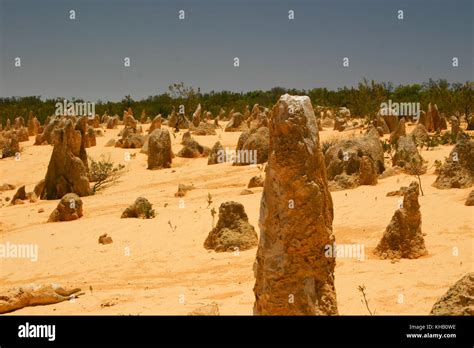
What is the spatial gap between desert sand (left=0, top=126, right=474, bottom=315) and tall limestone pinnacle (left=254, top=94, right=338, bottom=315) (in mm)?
1436

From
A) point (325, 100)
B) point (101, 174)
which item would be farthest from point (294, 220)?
point (325, 100)

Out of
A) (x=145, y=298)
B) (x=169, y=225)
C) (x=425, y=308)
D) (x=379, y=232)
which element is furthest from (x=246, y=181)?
(x=425, y=308)

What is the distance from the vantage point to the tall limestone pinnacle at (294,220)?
5.03m

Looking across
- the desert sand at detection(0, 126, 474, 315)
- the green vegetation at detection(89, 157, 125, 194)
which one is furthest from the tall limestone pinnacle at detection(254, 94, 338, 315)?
the green vegetation at detection(89, 157, 125, 194)

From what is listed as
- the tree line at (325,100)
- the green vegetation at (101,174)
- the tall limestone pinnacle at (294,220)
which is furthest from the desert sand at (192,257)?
the tree line at (325,100)

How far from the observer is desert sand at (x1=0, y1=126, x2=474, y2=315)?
7133 millimetres

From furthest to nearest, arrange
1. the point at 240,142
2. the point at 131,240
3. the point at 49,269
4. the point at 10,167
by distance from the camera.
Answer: the point at 10,167 → the point at 240,142 → the point at 131,240 → the point at 49,269

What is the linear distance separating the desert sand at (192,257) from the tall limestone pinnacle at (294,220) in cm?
144

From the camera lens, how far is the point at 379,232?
951cm

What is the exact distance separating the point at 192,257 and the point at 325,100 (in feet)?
111

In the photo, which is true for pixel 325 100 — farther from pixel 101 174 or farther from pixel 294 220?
pixel 294 220

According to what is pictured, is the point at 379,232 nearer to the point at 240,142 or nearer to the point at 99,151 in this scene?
the point at 240,142

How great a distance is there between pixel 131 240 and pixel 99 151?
1325 centimetres

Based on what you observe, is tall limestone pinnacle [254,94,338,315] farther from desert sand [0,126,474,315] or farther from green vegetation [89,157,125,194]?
green vegetation [89,157,125,194]
